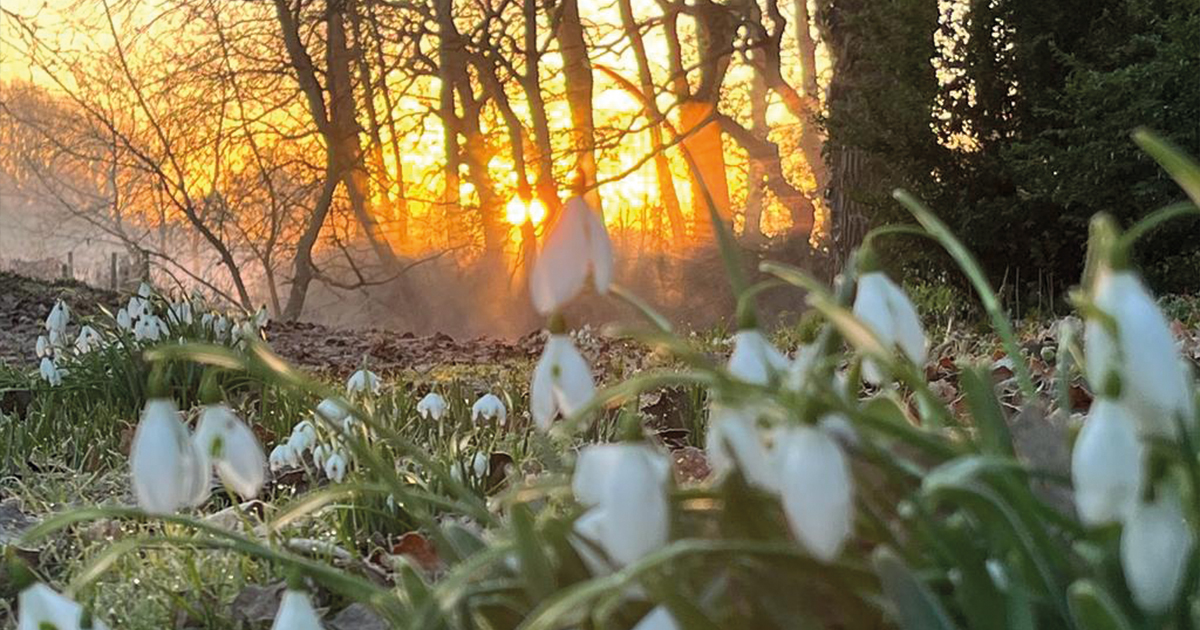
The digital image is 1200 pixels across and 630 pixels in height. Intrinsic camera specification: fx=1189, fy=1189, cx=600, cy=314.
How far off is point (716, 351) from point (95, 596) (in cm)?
373

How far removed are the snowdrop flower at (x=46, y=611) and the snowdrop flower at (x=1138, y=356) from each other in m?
0.72

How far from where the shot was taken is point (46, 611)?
865 mm

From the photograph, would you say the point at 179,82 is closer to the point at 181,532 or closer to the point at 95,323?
the point at 95,323

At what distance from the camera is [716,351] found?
511 centimetres

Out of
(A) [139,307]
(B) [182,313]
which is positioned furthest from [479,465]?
(B) [182,313]

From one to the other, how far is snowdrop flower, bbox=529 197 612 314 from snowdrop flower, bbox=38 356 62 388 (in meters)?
3.15

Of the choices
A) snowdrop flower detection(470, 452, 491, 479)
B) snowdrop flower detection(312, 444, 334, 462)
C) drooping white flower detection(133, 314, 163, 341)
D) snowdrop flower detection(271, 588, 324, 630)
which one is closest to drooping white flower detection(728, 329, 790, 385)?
snowdrop flower detection(271, 588, 324, 630)

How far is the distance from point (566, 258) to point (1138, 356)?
34cm

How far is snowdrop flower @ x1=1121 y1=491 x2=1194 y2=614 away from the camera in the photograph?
0.65 metres

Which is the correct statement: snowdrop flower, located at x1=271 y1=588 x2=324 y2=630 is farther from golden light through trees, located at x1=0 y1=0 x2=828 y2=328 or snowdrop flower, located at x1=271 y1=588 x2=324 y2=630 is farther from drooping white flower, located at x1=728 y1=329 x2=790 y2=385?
golden light through trees, located at x1=0 y1=0 x2=828 y2=328

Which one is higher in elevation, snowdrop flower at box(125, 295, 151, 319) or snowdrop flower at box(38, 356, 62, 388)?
snowdrop flower at box(125, 295, 151, 319)

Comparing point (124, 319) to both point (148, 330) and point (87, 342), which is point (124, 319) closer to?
point (87, 342)

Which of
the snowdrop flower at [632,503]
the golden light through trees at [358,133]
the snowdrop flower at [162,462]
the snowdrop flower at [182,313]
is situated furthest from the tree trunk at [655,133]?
the snowdrop flower at [632,503]

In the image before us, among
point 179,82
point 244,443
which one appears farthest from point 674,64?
point 244,443
